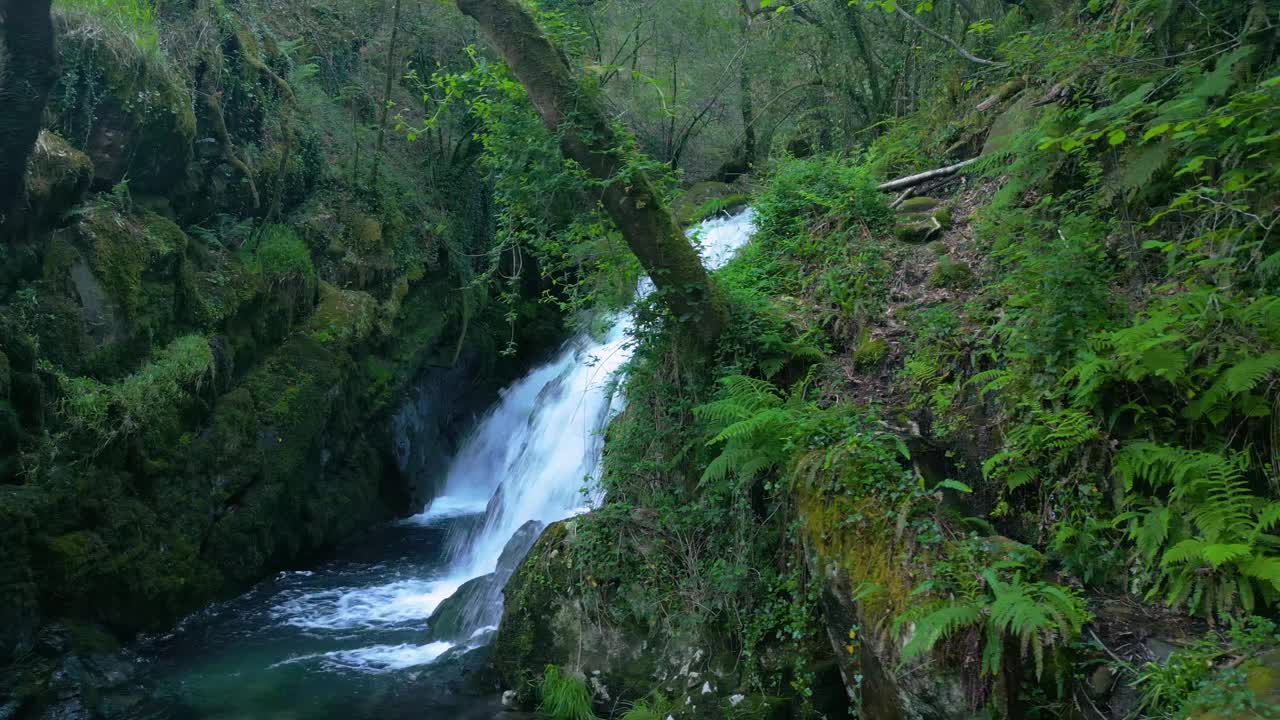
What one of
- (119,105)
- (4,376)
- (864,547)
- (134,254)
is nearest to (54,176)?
(134,254)

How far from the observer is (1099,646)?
3648 millimetres

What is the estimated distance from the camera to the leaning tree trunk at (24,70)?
531 cm

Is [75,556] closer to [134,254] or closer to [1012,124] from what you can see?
[134,254]

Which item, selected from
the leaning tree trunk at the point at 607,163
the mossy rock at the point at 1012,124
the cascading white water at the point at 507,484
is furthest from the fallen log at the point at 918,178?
the leaning tree trunk at the point at 607,163

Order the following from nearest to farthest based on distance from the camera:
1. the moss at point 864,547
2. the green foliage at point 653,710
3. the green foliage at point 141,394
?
the moss at point 864,547, the green foliage at point 653,710, the green foliage at point 141,394

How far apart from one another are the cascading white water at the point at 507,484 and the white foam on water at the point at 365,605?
0.04 ft

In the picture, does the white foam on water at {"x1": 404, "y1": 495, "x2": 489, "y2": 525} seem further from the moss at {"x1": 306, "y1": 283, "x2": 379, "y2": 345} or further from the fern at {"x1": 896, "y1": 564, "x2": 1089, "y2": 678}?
the fern at {"x1": 896, "y1": 564, "x2": 1089, "y2": 678}

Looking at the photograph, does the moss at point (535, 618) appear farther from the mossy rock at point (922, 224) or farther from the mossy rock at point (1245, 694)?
the mossy rock at point (1245, 694)

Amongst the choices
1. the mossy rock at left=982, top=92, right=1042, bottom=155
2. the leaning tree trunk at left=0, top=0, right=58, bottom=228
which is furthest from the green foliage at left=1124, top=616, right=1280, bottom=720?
the leaning tree trunk at left=0, top=0, right=58, bottom=228

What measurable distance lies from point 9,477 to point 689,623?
21.2 ft

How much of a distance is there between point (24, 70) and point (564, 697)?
5884 millimetres

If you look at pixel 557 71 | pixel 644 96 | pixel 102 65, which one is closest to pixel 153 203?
pixel 102 65

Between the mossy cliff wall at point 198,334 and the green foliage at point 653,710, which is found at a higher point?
the mossy cliff wall at point 198,334

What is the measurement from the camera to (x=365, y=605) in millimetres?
10242
